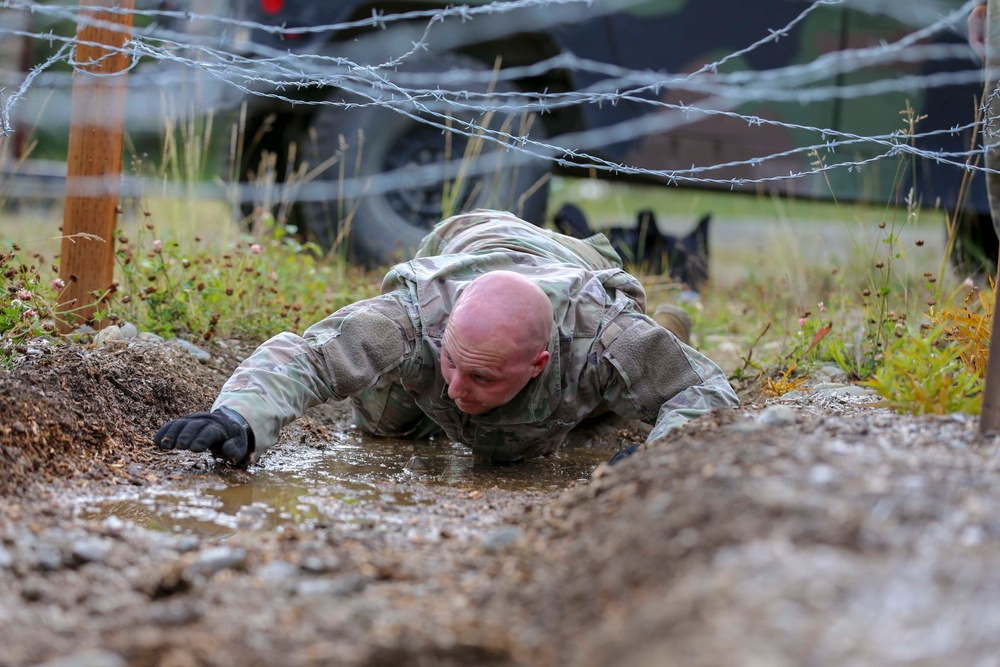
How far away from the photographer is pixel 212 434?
271 cm

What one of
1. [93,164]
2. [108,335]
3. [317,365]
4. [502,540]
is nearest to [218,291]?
[108,335]

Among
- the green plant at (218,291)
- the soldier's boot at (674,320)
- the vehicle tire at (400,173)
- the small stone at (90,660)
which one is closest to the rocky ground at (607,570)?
the small stone at (90,660)

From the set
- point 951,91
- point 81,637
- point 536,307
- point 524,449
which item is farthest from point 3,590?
point 951,91

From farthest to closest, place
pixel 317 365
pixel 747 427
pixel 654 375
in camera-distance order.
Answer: pixel 654 375
pixel 317 365
pixel 747 427

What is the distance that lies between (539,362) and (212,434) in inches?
36.9

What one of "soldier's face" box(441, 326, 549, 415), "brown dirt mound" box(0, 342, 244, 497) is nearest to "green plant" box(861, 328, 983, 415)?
"soldier's face" box(441, 326, 549, 415)

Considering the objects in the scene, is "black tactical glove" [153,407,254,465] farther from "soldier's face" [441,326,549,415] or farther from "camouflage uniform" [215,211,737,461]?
"soldier's face" [441,326,549,415]

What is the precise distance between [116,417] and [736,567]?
221cm

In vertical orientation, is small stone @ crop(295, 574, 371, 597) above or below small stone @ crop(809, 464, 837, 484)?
below

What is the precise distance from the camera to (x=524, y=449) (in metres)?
3.50

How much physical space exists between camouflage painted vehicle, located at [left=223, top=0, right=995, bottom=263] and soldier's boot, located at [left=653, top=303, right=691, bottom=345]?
133cm

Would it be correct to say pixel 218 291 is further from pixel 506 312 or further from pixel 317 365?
pixel 506 312

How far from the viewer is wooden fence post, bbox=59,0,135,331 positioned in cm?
360

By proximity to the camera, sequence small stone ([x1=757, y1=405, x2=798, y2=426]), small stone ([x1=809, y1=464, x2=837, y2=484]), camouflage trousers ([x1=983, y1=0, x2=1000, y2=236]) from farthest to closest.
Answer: camouflage trousers ([x1=983, y1=0, x2=1000, y2=236]), small stone ([x1=757, y1=405, x2=798, y2=426]), small stone ([x1=809, y1=464, x2=837, y2=484])
